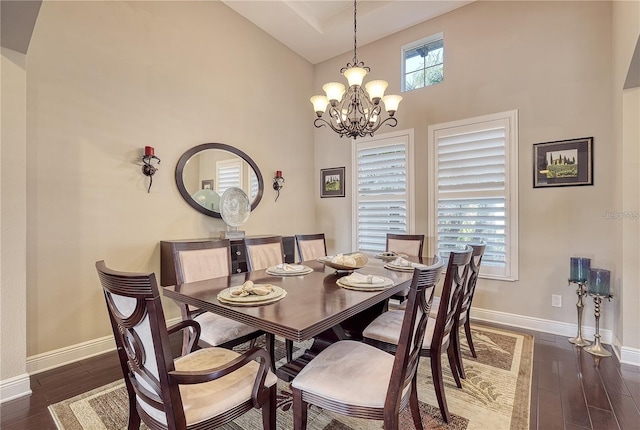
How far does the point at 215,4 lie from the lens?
3695 millimetres

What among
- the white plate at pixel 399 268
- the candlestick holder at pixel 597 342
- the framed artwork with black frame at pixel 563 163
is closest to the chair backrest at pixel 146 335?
the white plate at pixel 399 268

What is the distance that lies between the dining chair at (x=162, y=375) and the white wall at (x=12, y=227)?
1.42m

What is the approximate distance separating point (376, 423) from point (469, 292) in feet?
3.85

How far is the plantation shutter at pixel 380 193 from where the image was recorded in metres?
4.20

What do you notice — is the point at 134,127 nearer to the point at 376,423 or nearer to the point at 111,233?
the point at 111,233

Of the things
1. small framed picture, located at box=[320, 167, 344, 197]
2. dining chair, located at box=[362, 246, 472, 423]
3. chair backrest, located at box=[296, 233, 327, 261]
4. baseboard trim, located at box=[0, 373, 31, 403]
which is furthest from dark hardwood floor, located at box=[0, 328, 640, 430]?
small framed picture, located at box=[320, 167, 344, 197]

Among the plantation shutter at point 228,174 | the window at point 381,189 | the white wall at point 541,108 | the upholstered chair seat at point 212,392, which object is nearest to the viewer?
the upholstered chair seat at point 212,392

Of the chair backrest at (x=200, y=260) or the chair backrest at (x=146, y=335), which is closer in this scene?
the chair backrest at (x=146, y=335)

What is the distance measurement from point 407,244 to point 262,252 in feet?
5.51

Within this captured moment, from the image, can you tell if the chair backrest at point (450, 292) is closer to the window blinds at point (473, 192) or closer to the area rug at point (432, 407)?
the area rug at point (432, 407)

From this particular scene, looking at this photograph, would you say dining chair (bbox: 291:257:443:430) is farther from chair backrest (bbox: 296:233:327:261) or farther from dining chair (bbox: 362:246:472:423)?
chair backrest (bbox: 296:233:327:261)

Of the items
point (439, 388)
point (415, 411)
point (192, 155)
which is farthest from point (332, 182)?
point (415, 411)

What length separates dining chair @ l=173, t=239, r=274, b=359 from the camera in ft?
6.46

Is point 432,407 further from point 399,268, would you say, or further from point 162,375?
point 162,375
